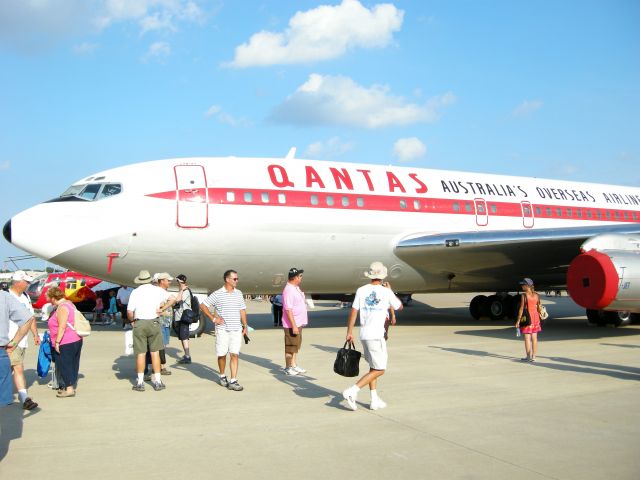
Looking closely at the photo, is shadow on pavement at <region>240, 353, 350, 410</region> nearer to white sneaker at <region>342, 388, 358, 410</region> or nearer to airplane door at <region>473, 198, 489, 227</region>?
white sneaker at <region>342, 388, 358, 410</region>

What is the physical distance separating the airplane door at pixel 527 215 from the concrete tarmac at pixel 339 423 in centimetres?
693

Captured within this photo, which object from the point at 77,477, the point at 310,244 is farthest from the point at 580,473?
the point at 310,244

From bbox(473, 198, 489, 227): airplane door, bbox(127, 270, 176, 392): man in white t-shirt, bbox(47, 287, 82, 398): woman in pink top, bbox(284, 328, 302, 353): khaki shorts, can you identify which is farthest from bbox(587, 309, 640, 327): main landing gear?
bbox(47, 287, 82, 398): woman in pink top

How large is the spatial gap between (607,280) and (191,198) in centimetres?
845

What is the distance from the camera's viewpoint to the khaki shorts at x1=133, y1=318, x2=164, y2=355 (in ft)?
25.8

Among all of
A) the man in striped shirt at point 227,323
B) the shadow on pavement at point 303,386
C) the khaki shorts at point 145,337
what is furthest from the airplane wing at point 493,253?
the khaki shorts at point 145,337

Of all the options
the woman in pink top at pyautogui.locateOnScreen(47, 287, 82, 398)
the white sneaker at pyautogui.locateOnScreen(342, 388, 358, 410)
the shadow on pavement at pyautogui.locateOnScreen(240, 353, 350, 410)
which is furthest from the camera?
the woman in pink top at pyautogui.locateOnScreen(47, 287, 82, 398)

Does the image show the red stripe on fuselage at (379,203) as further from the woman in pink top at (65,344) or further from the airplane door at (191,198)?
the woman in pink top at (65,344)

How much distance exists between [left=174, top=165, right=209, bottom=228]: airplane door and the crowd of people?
103 inches

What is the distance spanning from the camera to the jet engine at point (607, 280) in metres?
11.4

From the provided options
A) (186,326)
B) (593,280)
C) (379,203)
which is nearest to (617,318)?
(593,280)

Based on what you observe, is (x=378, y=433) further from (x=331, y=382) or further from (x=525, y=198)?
(x=525, y=198)

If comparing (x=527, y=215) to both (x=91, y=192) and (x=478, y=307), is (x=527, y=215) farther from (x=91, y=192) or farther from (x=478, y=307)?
(x=91, y=192)

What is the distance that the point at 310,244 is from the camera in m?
13.4
